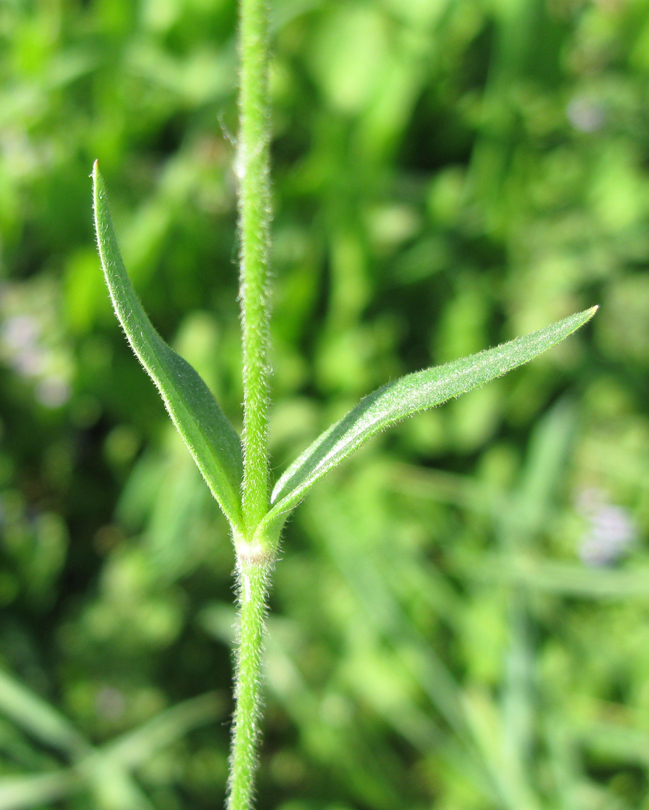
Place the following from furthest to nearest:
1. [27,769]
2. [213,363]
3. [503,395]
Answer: [503,395]
[213,363]
[27,769]

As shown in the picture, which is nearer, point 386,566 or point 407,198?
point 386,566

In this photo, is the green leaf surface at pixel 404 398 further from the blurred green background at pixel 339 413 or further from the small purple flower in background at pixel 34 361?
the small purple flower in background at pixel 34 361

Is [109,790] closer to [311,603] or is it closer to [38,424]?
[311,603]

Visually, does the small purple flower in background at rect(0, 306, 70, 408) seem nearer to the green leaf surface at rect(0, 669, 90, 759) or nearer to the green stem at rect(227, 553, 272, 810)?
the green leaf surface at rect(0, 669, 90, 759)

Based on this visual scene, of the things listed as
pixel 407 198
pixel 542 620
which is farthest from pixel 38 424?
pixel 542 620

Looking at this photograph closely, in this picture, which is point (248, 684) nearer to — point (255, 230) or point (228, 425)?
point (228, 425)

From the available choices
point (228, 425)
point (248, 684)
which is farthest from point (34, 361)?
point (248, 684)

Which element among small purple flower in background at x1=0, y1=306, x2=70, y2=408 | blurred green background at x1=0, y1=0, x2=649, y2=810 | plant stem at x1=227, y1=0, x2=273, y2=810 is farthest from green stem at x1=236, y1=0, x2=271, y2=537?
small purple flower in background at x1=0, y1=306, x2=70, y2=408
